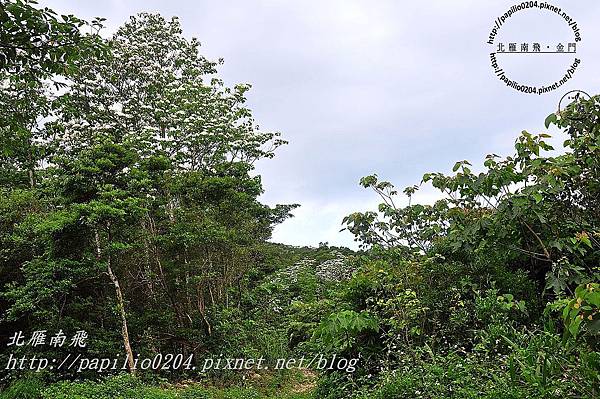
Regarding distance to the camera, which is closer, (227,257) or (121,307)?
(121,307)

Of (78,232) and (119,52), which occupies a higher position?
(119,52)

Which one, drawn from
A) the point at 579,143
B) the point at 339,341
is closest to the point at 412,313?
the point at 339,341

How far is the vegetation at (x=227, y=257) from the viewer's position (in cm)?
363

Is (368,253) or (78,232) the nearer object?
(368,253)

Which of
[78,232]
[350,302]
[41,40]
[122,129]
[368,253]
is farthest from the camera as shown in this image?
[122,129]

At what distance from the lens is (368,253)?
20.1ft

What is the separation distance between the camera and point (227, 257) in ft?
31.3

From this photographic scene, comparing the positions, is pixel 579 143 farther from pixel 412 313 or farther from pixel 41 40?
pixel 41 40

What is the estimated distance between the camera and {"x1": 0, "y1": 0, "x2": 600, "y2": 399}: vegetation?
3.63 metres

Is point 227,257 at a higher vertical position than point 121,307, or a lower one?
higher

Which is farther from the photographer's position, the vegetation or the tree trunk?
the tree trunk

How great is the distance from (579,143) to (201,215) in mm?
6516

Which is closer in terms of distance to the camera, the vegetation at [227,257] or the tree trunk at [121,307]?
the vegetation at [227,257]

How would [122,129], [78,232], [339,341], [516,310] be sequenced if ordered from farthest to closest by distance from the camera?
[122,129], [78,232], [339,341], [516,310]
